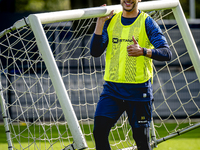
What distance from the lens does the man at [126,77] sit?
2062 millimetres

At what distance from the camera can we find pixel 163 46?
1.96 m

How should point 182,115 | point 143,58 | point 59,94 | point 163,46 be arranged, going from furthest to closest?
1. point 182,115
2. point 143,58
3. point 163,46
4. point 59,94

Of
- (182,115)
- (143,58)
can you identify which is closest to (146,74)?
(143,58)

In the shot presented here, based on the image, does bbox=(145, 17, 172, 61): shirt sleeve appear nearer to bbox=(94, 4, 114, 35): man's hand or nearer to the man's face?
the man's face

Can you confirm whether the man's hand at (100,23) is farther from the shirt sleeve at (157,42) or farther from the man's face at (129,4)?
the shirt sleeve at (157,42)

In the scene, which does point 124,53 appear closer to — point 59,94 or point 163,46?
point 163,46

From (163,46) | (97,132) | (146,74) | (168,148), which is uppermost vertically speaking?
(163,46)

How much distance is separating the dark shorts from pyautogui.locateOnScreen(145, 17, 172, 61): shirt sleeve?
1.19 feet

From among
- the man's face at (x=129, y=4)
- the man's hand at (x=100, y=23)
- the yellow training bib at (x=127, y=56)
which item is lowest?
the yellow training bib at (x=127, y=56)

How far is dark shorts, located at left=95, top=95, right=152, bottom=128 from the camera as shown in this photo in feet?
6.79

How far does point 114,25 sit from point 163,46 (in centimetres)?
39

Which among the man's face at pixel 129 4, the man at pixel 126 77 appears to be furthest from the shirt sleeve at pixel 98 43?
the man's face at pixel 129 4

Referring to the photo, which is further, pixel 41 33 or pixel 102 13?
pixel 102 13

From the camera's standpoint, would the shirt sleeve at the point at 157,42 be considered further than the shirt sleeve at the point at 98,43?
No
